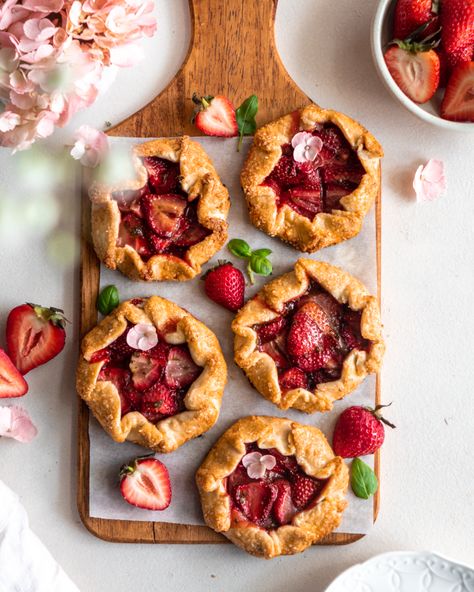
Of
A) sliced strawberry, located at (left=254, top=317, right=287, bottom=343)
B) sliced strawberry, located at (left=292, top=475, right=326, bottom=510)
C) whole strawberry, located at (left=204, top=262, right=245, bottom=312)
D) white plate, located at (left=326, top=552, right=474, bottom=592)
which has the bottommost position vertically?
white plate, located at (left=326, top=552, right=474, bottom=592)

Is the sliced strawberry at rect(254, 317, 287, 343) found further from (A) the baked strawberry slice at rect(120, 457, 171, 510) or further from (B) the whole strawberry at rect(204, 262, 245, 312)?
(A) the baked strawberry slice at rect(120, 457, 171, 510)

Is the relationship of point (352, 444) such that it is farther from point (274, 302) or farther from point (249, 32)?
point (249, 32)

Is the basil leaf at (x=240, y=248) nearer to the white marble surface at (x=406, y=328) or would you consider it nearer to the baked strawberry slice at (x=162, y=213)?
the baked strawberry slice at (x=162, y=213)

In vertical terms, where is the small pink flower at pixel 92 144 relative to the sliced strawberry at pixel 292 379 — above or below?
above

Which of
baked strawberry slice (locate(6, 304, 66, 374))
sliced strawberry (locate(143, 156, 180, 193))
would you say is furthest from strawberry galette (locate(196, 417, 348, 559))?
sliced strawberry (locate(143, 156, 180, 193))

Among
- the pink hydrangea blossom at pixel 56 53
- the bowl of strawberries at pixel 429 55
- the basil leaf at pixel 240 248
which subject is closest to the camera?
the pink hydrangea blossom at pixel 56 53

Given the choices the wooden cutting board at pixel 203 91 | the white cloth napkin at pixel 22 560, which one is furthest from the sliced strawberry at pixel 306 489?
the white cloth napkin at pixel 22 560

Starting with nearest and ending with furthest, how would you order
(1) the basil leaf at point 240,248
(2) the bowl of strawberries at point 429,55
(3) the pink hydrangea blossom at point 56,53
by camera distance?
(3) the pink hydrangea blossom at point 56,53 → (2) the bowl of strawberries at point 429,55 → (1) the basil leaf at point 240,248

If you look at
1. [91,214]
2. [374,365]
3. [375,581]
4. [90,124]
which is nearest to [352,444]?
[374,365]
